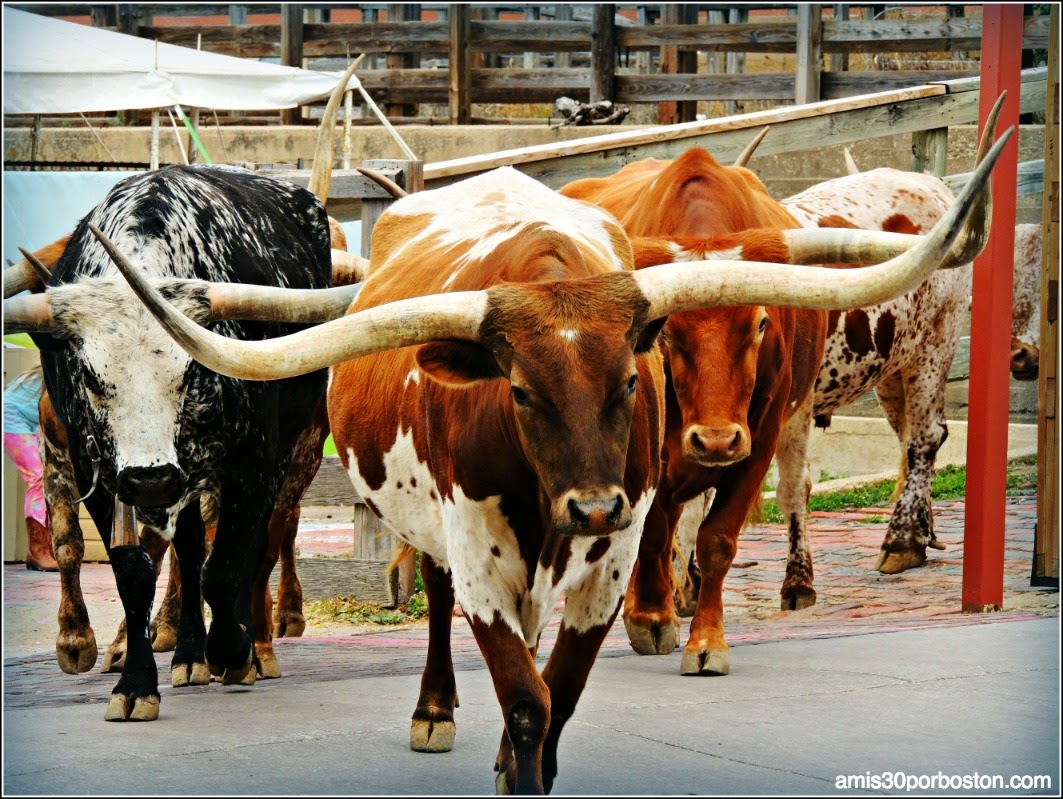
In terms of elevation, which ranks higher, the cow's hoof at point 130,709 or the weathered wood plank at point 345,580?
the cow's hoof at point 130,709

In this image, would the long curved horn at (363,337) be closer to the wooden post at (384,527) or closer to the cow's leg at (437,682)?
the cow's leg at (437,682)

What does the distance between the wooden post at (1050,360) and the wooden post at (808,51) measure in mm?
7097

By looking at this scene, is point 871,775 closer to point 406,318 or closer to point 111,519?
point 406,318

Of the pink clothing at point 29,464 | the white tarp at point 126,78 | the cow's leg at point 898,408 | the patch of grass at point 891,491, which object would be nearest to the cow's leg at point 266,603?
the pink clothing at point 29,464

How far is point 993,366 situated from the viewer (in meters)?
6.87

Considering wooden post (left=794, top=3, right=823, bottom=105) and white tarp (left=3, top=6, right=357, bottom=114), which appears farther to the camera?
wooden post (left=794, top=3, right=823, bottom=105)

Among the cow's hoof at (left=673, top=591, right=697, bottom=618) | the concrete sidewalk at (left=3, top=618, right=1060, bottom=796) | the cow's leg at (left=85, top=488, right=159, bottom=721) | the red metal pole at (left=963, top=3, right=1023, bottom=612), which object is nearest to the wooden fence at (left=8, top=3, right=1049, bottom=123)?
the red metal pole at (left=963, top=3, right=1023, bottom=612)

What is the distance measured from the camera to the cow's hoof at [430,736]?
4492 mm

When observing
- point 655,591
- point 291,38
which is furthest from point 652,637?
point 291,38

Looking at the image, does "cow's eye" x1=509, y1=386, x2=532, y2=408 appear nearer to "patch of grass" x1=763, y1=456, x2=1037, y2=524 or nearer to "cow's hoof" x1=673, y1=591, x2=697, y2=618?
"cow's hoof" x1=673, y1=591, x2=697, y2=618

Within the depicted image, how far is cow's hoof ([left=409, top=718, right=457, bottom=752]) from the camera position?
4.49 m

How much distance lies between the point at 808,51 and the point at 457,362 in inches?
441

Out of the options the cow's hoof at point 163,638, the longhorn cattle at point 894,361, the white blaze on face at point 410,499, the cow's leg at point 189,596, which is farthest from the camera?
the longhorn cattle at point 894,361

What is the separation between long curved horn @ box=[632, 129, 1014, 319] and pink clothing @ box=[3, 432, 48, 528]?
685 centimetres
